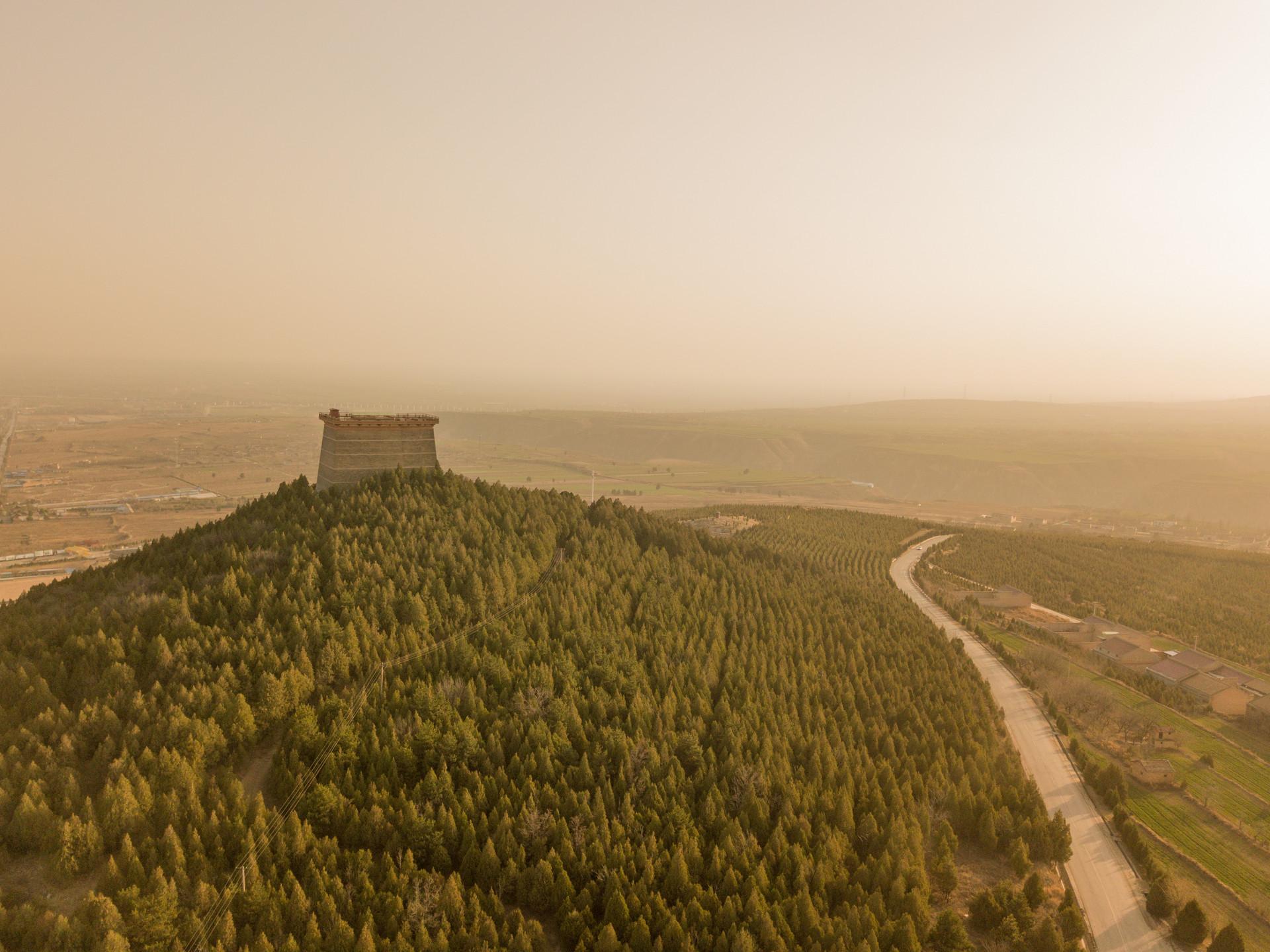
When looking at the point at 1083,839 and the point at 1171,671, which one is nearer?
the point at 1083,839

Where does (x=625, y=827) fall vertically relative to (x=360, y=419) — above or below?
below

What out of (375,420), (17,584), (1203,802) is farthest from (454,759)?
(17,584)

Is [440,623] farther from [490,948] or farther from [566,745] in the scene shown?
[490,948]

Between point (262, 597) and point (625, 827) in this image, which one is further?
point (262, 597)

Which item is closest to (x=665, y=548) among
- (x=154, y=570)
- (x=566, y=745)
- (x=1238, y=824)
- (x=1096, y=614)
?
(x=566, y=745)

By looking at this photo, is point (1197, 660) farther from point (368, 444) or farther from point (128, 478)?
point (128, 478)

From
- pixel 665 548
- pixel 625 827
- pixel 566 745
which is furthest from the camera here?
pixel 665 548

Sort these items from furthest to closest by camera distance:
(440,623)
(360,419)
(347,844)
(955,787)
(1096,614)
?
(1096,614) < (360,419) < (440,623) < (955,787) < (347,844)

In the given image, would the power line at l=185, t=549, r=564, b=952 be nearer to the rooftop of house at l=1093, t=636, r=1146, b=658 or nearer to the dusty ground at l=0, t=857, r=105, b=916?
the dusty ground at l=0, t=857, r=105, b=916
